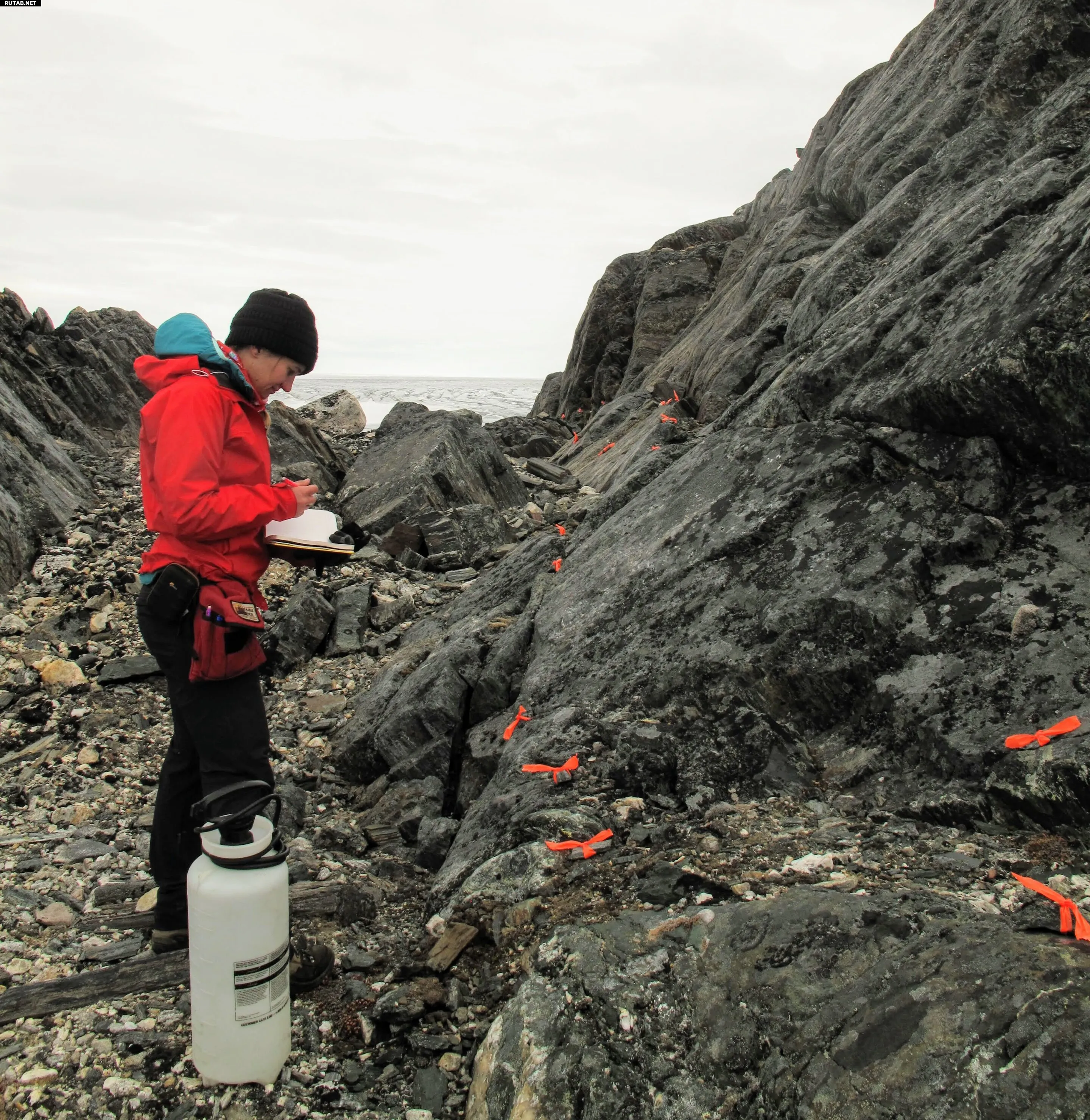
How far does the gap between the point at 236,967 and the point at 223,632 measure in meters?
1.42

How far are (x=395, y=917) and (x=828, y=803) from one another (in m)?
2.37

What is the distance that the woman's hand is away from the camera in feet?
A: 13.7

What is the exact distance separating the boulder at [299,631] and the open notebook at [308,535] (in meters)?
5.19

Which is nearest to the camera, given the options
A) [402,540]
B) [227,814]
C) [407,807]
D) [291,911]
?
[227,814]

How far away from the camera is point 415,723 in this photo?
6816mm

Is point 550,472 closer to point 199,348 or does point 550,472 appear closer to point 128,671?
point 128,671

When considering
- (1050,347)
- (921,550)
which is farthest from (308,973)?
(1050,347)

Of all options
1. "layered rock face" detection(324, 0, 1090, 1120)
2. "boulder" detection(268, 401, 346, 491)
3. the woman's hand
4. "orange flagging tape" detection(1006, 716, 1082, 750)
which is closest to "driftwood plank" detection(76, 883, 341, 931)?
"layered rock face" detection(324, 0, 1090, 1120)

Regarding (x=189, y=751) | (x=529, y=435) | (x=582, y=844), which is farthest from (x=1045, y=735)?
(x=529, y=435)

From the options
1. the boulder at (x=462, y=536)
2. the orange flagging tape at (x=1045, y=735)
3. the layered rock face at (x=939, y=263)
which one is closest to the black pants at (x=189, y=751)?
the orange flagging tape at (x=1045, y=735)

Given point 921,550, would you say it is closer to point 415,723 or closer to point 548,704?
point 548,704

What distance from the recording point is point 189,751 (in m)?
4.17

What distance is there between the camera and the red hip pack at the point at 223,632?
3822 mm

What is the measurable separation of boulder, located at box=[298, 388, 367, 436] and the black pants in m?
21.8
